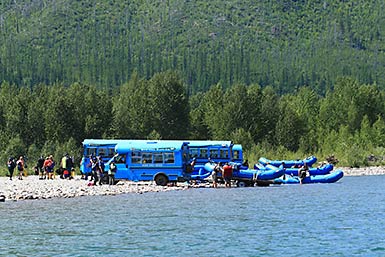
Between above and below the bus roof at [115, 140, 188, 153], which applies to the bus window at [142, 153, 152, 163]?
below

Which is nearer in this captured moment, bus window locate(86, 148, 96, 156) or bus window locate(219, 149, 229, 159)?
bus window locate(86, 148, 96, 156)

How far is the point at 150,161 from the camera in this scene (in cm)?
5600

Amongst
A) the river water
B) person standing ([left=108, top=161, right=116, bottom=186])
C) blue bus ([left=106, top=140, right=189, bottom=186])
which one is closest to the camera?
the river water

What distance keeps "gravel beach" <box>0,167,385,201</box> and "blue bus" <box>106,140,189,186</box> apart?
2.81 feet

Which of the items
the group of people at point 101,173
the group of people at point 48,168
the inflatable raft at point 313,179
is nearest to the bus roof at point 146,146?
the group of people at point 101,173

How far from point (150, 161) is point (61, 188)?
6.54 m

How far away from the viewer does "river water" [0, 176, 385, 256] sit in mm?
28703

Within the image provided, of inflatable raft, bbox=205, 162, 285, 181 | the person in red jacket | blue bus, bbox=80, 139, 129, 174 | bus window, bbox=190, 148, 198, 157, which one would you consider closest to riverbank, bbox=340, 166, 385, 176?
inflatable raft, bbox=205, 162, 285, 181

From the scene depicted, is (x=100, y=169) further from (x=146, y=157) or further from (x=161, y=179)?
(x=161, y=179)

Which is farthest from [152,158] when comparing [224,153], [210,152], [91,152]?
[224,153]

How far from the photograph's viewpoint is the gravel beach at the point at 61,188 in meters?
49.0

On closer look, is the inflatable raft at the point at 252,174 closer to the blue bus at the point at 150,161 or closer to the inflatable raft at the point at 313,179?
the inflatable raft at the point at 313,179

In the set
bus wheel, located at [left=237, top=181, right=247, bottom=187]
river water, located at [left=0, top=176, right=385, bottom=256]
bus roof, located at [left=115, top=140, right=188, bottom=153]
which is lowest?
bus wheel, located at [left=237, top=181, right=247, bottom=187]

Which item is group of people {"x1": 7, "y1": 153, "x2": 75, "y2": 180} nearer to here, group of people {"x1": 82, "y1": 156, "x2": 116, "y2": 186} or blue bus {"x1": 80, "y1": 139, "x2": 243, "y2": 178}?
blue bus {"x1": 80, "y1": 139, "x2": 243, "y2": 178}
